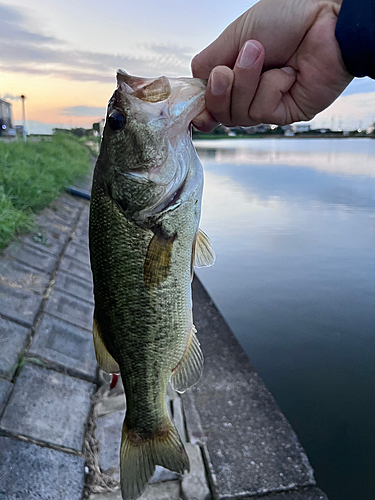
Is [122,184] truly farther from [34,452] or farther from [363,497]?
[363,497]

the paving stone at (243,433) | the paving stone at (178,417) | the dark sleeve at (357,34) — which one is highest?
the dark sleeve at (357,34)

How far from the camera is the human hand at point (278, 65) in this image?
1.98 metres

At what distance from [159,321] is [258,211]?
2047 cm

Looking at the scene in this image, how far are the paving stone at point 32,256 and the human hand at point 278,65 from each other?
3481mm

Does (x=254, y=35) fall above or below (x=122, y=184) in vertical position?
above

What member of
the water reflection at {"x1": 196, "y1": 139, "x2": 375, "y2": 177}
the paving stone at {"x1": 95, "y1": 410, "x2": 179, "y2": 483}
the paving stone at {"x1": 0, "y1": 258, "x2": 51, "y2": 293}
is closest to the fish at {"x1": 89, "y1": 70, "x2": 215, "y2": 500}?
the paving stone at {"x1": 95, "y1": 410, "x2": 179, "y2": 483}

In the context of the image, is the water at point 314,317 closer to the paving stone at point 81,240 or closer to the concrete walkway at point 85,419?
the concrete walkway at point 85,419

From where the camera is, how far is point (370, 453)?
17.4 ft

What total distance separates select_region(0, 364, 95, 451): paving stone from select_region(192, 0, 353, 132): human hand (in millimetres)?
2482

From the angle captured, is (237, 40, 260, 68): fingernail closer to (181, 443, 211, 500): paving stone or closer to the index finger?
the index finger

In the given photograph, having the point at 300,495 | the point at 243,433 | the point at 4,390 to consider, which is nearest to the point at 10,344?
the point at 4,390

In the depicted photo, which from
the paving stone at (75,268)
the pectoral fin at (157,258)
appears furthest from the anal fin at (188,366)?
the paving stone at (75,268)

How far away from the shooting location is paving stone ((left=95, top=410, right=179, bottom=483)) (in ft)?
10.1

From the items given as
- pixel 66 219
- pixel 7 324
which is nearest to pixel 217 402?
pixel 7 324
